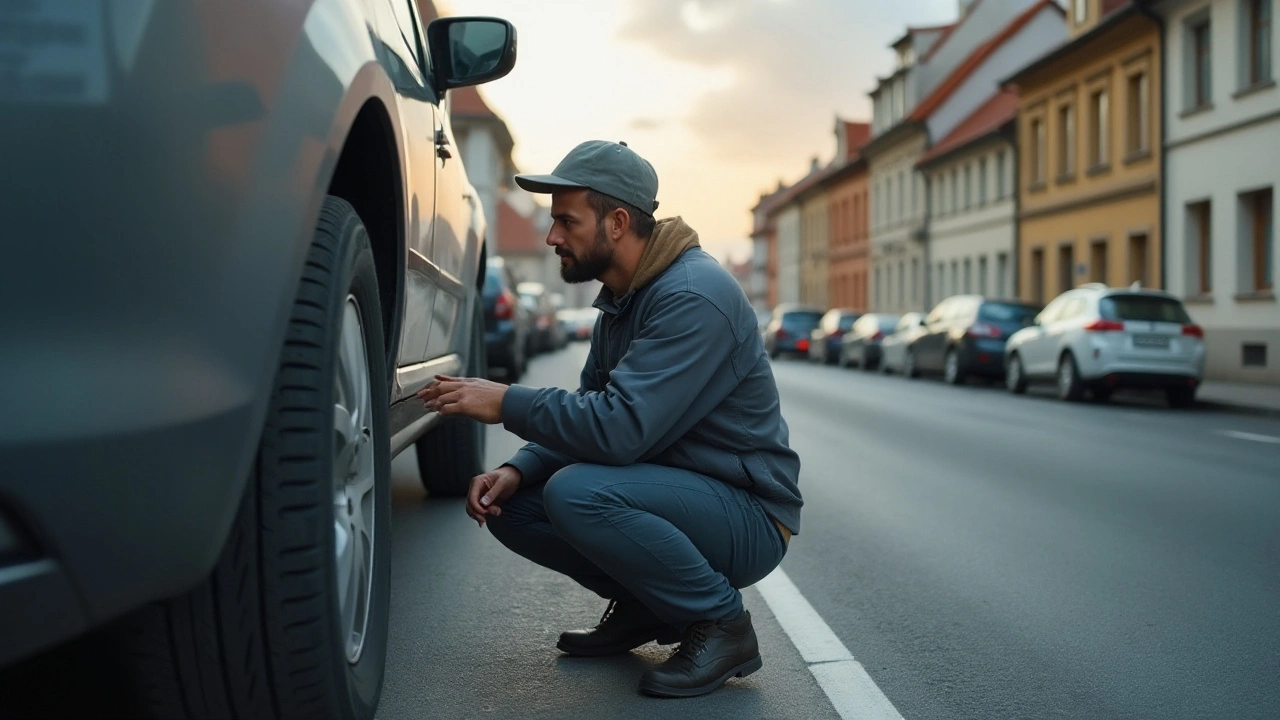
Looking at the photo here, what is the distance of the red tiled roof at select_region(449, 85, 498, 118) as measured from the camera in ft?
222

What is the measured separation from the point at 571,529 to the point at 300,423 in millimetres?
1504

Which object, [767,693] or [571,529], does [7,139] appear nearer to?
[571,529]

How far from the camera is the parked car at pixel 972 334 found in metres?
24.2

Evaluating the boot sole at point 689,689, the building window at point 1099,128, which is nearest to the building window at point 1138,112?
the building window at point 1099,128

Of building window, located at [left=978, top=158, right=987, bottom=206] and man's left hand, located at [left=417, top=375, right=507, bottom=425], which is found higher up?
building window, located at [left=978, top=158, right=987, bottom=206]

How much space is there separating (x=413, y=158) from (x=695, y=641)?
1477mm

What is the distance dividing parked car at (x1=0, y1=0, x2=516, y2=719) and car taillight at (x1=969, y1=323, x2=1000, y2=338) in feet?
72.3

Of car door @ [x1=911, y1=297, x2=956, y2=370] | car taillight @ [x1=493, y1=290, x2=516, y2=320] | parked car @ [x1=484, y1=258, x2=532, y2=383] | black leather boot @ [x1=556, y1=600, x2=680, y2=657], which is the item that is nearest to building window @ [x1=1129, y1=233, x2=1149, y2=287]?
car door @ [x1=911, y1=297, x2=956, y2=370]

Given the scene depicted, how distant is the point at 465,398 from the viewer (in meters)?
3.91

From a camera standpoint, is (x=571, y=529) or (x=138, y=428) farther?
(x=571, y=529)

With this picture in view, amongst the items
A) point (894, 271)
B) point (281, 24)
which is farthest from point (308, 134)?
point (894, 271)

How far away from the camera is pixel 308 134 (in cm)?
251

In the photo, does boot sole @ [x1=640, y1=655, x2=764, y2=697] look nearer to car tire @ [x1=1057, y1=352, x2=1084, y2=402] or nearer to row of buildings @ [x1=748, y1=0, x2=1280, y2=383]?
car tire @ [x1=1057, y1=352, x2=1084, y2=402]

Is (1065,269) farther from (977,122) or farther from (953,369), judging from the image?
(977,122)
